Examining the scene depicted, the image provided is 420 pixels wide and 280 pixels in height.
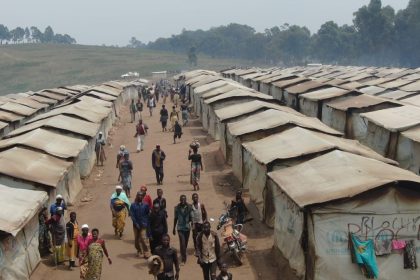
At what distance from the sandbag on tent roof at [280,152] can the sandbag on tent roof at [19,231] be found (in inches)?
232

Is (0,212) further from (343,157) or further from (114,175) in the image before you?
(114,175)

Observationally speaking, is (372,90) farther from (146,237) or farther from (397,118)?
(146,237)

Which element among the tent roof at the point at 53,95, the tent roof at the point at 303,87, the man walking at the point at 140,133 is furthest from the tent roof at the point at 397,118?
the tent roof at the point at 53,95

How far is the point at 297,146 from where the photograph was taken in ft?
49.8

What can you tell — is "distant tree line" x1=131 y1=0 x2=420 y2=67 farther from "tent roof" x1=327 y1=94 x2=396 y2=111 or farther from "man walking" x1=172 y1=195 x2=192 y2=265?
"man walking" x1=172 y1=195 x2=192 y2=265

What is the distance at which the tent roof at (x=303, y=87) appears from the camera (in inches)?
1236

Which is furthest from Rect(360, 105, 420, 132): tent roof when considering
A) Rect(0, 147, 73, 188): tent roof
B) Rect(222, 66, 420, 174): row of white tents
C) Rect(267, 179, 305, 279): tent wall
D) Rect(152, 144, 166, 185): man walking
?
Rect(0, 147, 73, 188): tent roof

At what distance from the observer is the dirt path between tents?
1245 cm

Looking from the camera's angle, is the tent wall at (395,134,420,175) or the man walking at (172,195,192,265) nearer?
Result: the man walking at (172,195,192,265)

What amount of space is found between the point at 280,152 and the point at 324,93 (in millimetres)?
14333

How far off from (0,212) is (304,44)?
13188 cm

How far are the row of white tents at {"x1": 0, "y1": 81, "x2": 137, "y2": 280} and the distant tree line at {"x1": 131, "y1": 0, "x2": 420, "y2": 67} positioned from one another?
8516 cm

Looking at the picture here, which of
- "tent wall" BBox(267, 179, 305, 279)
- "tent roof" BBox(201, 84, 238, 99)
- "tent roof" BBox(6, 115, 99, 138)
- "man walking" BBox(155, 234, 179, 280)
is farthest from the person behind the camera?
"tent roof" BBox(201, 84, 238, 99)

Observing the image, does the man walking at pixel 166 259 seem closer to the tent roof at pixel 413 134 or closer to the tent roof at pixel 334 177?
the tent roof at pixel 334 177
